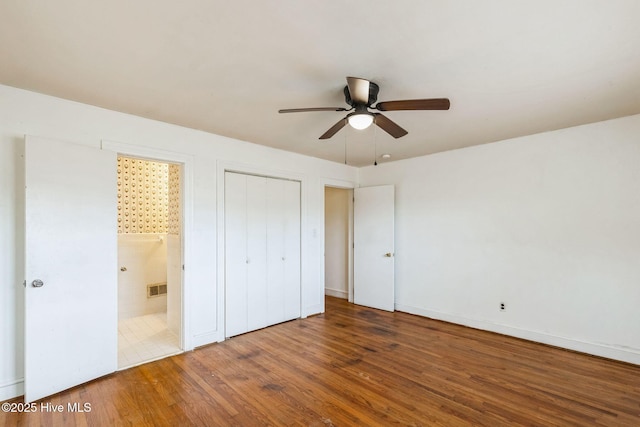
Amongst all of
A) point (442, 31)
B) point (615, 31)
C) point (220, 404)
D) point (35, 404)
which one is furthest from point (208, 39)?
point (35, 404)

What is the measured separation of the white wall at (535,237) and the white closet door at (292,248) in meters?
1.72

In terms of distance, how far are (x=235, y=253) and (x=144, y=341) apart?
1462mm

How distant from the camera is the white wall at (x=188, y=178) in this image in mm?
2355

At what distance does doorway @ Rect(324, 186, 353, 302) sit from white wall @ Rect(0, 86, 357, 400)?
25.1 inches

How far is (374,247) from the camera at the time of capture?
5039mm

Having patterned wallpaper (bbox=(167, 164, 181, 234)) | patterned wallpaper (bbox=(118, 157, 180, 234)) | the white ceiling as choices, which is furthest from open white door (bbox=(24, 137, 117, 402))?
patterned wallpaper (bbox=(118, 157, 180, 234))

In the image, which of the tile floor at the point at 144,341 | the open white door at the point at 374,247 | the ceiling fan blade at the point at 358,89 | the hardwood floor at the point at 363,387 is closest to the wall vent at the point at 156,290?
the tile floor at the point at 144,341

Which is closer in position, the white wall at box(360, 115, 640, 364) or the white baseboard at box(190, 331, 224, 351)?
the white wall at box(360, 115, 640, 364)

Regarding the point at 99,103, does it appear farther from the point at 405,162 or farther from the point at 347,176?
the point at 405,162

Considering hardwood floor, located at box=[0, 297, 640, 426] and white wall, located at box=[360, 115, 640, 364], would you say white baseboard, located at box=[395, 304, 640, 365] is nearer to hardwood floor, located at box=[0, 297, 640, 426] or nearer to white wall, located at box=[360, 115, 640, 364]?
white wall, located at box=[360, 115, 640, 364]

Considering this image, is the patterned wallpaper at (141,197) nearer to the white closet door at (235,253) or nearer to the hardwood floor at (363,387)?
the white closet door at (235,253)

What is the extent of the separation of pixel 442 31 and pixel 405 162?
3.23 meters

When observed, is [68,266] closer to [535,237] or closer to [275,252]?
[275,252]

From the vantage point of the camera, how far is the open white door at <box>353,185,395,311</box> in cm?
484
